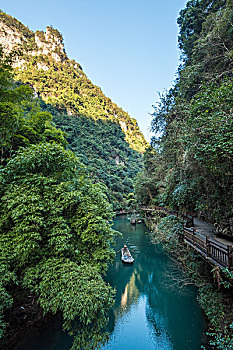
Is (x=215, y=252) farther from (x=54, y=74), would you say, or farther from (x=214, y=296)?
(x=54, y=74)

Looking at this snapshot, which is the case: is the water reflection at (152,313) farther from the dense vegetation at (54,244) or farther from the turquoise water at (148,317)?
the dense vegetation at (54,244)

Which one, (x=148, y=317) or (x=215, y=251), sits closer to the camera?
(x=215, y=251)

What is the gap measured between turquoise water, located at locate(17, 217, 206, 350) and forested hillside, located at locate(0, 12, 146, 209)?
77.4ft

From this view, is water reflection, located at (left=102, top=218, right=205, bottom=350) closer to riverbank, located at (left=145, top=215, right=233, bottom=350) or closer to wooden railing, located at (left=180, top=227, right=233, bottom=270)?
riverbank, located at (left=145, top=215, right=233, bottom=350)

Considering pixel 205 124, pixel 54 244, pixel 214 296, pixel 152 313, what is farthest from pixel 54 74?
pixel 214 296

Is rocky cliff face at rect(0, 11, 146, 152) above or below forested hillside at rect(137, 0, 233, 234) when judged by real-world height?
above

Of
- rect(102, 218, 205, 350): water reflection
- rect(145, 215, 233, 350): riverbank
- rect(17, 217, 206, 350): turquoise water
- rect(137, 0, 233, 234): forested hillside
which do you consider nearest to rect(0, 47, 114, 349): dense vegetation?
rect(17, 217, 206, 350): turquoise water

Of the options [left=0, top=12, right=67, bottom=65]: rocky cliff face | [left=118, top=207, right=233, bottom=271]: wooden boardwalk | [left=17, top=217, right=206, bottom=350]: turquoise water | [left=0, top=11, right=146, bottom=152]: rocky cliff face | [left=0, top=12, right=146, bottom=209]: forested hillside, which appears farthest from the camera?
[left=0, top=12, right=67, bottom=65]: rocky cliff face

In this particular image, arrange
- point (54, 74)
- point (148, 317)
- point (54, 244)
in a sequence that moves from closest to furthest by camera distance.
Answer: point (54, 244) < point (148, 317) < point (54, 74)

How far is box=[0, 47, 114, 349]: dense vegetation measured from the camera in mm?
4000

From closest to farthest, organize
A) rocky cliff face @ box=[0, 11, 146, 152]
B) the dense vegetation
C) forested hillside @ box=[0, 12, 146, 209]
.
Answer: the dense vegetation, forested hillside @ box=[0, 12, 146, 209], rocky cliff face @ box=[0, 11, 146, 152]

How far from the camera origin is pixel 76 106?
5297 centimetres

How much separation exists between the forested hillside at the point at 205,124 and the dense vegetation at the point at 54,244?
12.3 feet

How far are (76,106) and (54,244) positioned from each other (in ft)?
178
